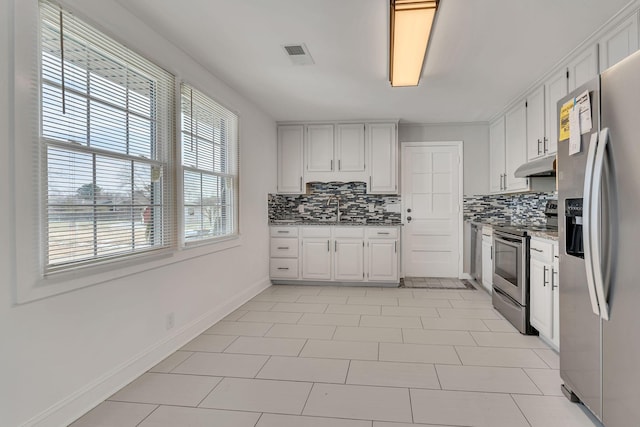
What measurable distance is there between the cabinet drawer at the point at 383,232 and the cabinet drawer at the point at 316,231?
1.86 ft

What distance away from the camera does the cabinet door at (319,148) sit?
543 cm

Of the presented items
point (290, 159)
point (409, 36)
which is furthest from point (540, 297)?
point (290, 159)

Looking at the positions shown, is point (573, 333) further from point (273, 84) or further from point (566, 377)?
point (273, 84)

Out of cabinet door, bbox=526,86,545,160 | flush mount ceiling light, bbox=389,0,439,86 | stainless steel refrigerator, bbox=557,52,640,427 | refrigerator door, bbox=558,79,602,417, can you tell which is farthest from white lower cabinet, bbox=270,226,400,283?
stainless steel refrigerator, bbox=557,52,640,427

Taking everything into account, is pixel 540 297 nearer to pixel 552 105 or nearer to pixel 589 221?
pixel 589 221

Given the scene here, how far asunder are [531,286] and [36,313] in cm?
345

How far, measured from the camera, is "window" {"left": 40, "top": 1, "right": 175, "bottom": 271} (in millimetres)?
1887

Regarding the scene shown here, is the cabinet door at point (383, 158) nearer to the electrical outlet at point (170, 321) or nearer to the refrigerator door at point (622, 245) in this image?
the electrical outlet at point (170, 321)

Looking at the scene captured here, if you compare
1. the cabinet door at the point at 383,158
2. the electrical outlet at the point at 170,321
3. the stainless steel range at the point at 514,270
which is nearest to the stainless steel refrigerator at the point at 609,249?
the stainless steel range at the point at 514,270

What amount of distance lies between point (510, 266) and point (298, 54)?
108 inches

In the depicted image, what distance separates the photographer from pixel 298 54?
304 centimetres

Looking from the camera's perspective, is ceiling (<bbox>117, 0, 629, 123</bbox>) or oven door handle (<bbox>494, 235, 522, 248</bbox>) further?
oven door handle (<bbox>494, 235, 522, 248</bbox>)

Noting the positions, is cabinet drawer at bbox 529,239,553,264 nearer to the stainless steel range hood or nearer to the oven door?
the oven door

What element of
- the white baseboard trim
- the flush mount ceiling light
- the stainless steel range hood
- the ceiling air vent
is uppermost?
the ceiling air vent
